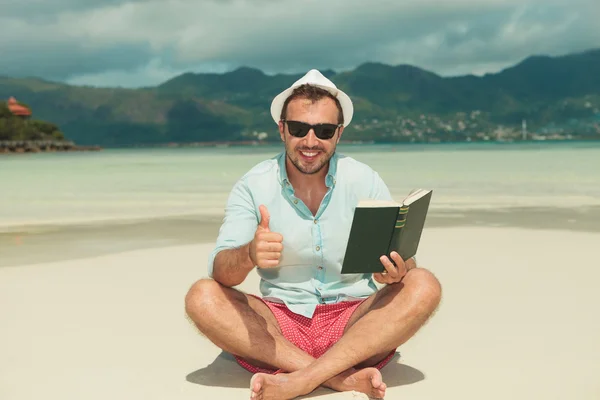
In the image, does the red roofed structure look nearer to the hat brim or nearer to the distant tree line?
the distant tree line

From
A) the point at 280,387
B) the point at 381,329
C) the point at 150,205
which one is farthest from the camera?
the point at 150,205

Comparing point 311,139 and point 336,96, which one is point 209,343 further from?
point 336,96

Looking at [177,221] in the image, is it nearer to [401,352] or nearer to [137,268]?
[137,268]

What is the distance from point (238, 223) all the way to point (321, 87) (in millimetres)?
774

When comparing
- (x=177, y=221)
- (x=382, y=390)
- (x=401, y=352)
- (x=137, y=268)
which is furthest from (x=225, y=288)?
(x=177, y=221)

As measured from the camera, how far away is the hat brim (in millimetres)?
3577

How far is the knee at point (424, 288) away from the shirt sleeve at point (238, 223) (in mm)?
797

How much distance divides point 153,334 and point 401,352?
5.45ft

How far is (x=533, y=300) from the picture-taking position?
5.66 metres

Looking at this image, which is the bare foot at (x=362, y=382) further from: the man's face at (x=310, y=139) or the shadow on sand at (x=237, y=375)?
the man's face at (x=310, y=139)

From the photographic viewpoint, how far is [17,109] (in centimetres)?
10644

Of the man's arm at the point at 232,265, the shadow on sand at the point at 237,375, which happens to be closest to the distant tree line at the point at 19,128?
the shadow on sand at the point at 237,375

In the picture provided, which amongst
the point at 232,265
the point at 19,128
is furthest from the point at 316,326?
the point at 19,128

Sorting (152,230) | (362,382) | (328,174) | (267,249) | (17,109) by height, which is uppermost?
(17,109)
